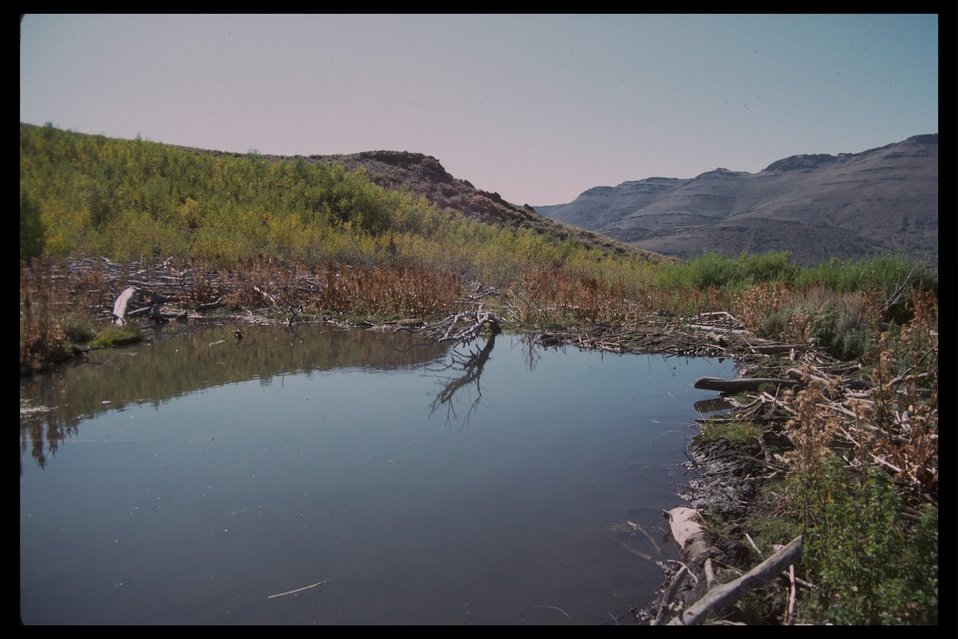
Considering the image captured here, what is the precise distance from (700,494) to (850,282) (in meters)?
11.8

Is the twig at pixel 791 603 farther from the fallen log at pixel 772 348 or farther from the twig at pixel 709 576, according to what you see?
the fallen log at pixel 772 348

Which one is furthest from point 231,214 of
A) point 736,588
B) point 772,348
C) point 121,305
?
point 736,588

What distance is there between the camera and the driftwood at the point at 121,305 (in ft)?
39.8

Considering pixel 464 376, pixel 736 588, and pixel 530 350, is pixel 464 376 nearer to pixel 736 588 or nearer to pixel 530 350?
pixel 530 350

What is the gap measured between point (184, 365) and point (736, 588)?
914 cm

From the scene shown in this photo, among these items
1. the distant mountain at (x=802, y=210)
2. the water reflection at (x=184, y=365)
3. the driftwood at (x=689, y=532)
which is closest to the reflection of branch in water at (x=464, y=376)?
the water reflection at (x=184, y=365)

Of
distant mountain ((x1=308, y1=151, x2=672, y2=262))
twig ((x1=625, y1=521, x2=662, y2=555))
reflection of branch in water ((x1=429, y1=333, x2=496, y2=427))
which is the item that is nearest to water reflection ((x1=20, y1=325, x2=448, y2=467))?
reflection of branch in water ((x1=429, y1=333, x2=496, y2=427))

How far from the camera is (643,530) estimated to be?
488 centimetres

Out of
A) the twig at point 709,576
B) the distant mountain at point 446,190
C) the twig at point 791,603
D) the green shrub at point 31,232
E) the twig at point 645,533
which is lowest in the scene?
the twig at point 645,533

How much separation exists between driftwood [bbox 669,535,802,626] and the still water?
0.50 metres

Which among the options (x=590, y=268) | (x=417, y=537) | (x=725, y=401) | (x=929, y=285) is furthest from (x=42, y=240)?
(x=590, y=268)

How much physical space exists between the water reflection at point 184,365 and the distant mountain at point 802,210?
110 feet
